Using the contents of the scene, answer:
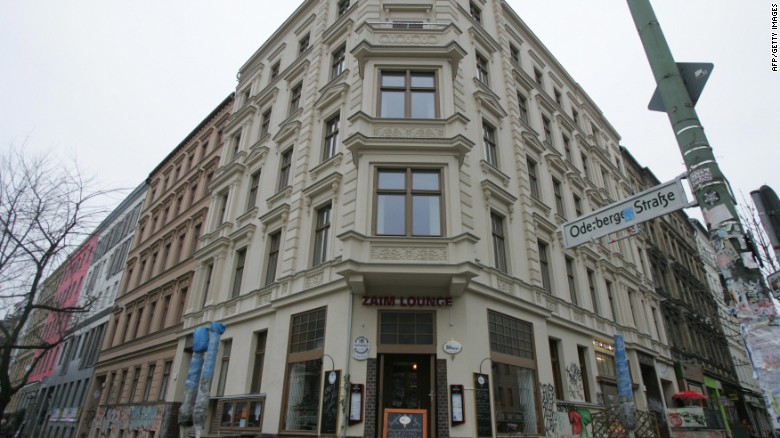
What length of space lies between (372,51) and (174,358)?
17584 mm

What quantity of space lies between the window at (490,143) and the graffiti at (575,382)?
8.53m

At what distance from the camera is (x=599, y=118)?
32.2 metres

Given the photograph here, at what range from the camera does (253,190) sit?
21.7 meters

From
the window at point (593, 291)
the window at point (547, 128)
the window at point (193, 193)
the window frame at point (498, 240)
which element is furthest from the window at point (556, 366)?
the window at point (193, 193)

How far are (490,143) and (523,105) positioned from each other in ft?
18.6

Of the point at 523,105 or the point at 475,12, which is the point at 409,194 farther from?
the point at 475,12

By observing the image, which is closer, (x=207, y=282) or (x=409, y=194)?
(x=409, y=194)

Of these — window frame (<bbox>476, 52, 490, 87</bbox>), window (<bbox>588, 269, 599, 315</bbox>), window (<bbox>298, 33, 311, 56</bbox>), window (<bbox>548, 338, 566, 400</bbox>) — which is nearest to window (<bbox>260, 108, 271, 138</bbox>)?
window (<bbox>298, 33, 311, 56</bbox>)

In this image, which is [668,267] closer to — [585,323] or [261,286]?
[585,323]

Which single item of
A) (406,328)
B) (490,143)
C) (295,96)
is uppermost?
(295,96)

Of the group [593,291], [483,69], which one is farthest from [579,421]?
[483,69]

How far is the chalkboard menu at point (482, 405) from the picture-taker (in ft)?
38.0

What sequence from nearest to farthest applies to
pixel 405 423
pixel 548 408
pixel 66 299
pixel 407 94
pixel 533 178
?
pixel 405 423 → pixel 548 408 → pixel 407 94 → pixel 533 178 → pixel 66 299

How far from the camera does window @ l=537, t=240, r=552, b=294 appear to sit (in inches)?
697
